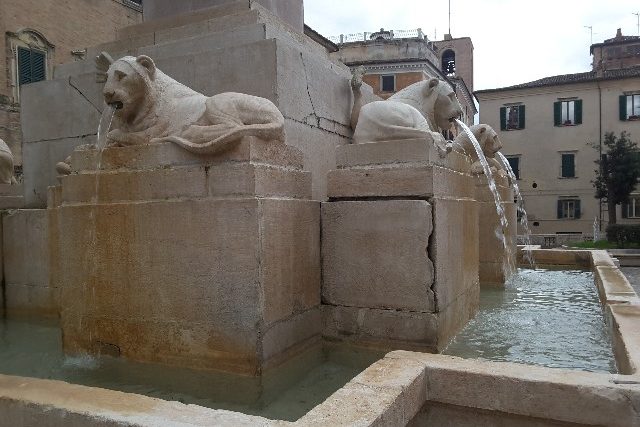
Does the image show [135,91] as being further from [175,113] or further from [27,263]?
[27,263]

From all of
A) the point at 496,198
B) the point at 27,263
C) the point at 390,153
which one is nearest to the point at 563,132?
the point at 496,198

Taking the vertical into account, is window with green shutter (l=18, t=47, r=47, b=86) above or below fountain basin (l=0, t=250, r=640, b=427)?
above

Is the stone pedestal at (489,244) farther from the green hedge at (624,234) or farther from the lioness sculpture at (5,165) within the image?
the green hedge at (624,234)

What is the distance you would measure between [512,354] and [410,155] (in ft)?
5.07

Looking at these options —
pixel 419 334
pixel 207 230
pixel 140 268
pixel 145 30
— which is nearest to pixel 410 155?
pixel 419 334

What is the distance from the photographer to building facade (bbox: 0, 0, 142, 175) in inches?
731

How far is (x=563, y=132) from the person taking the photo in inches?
1280

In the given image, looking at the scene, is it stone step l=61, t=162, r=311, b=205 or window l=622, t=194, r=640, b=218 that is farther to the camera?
window l=622, t=194, r=640, b=218

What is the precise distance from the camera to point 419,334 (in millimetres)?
3586

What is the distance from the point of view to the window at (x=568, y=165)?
32487 mm

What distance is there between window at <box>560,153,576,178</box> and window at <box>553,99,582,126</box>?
1973 millimetres

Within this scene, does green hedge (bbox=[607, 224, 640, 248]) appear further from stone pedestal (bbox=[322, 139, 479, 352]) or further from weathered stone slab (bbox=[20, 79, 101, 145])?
weathered stone slab (bbox=[20, 79, 101, 145])

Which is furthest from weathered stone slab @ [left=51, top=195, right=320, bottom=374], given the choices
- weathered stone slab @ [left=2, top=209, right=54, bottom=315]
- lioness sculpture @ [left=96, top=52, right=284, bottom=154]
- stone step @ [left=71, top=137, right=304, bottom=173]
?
weathered stone slab @ [left=2, top=209, right=54, bottom=315]

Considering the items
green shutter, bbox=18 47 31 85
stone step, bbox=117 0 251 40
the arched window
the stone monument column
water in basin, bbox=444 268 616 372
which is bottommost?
water in basin, bbox=444 268 616 372
